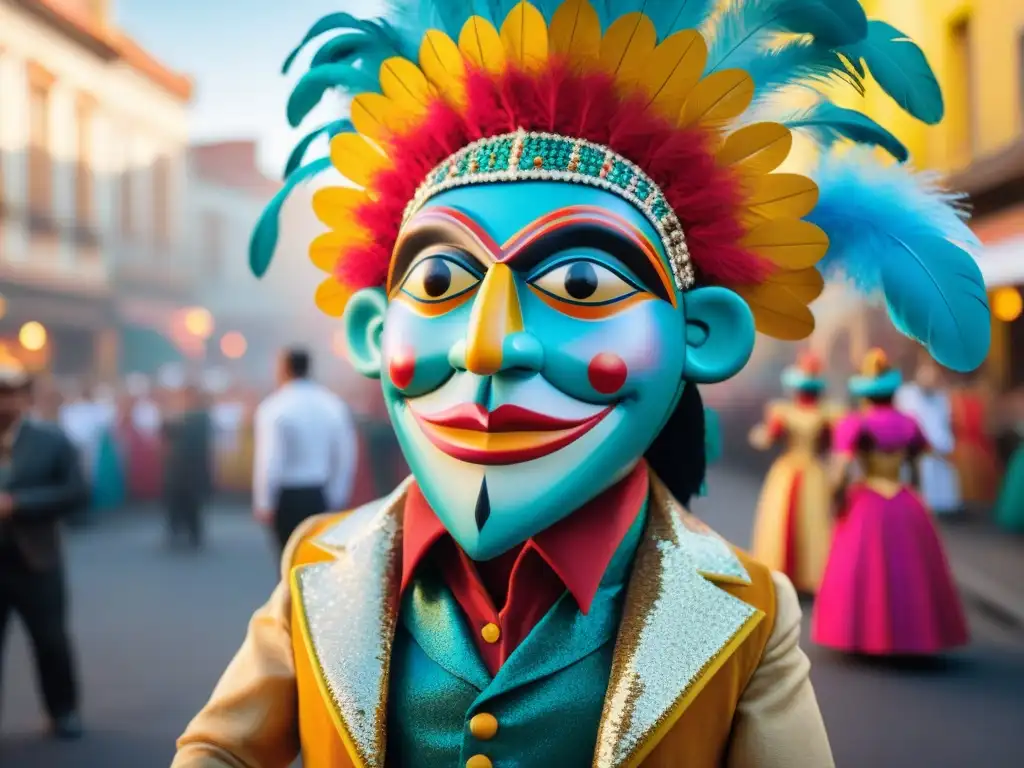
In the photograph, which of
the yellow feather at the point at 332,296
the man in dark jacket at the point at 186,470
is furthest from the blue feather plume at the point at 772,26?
the man in dark jacket at the point at 186,470

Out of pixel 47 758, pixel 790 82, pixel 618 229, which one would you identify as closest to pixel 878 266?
pixel 790 82

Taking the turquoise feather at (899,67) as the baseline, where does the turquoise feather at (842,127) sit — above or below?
below

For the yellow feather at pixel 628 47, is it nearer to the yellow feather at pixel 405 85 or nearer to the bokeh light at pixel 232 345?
the yellow feather at pixel 405 85

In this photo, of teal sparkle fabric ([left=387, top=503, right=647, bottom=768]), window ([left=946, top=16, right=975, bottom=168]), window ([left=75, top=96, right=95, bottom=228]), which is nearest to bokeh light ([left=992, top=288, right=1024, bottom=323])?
window ([left=946, top=16, right=975, bottom=168])

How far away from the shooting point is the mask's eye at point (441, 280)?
1.46 metres

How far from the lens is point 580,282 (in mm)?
1412

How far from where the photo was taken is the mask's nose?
1337 mm

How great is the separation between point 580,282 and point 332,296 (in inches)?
24.4

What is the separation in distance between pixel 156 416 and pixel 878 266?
38.8ft

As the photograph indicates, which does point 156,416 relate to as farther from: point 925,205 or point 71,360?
point 925,205

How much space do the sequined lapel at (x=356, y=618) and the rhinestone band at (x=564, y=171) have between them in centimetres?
56

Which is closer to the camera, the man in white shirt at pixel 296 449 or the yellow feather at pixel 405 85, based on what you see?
the yellow feather at pixel 405 85

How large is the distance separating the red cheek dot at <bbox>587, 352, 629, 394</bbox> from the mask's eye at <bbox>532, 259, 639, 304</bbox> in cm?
9

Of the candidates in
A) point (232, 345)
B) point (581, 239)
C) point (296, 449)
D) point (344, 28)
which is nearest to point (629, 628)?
point (581, 239)
